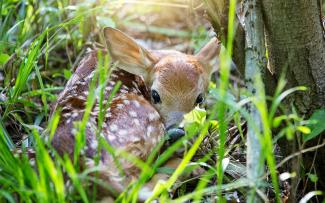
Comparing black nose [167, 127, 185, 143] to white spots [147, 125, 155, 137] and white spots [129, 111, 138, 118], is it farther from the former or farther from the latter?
white spots [129, 111, 138, 118]

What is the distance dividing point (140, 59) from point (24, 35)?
0.90m

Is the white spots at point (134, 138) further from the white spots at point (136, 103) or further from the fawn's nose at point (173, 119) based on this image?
the fawn's nose at point (173, 119)

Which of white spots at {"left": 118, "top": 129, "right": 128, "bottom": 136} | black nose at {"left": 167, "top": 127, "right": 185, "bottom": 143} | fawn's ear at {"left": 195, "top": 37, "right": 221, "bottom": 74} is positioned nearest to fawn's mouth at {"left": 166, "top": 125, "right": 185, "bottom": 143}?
black nose at {"left": 167, "top": 127, "right": 185, "bottom": 143}

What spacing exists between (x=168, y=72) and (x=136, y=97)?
427 mm

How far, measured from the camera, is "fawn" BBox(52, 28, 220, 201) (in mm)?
3127

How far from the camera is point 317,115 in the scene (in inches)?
123

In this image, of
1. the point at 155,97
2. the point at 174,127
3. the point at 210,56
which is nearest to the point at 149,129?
the point at 174,127

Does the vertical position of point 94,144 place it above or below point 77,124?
below

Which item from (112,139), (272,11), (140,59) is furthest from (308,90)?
(140,59)

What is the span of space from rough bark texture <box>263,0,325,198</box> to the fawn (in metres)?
0.75

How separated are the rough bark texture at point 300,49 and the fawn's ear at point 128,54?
3.93ft

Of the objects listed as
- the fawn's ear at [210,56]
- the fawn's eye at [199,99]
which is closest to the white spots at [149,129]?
the fawn's eye at [199,99]

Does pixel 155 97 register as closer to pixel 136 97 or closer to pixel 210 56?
pixel 136 97

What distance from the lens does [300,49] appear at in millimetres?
3244
